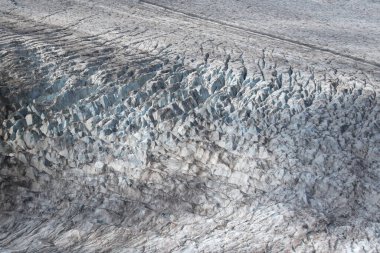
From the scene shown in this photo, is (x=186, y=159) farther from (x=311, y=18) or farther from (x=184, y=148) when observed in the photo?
(x=311, y=18)

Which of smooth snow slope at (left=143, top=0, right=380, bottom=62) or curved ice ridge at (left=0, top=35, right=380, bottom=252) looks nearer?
curved ice ridge at (left=0, top=35, right=380, bottom=252)

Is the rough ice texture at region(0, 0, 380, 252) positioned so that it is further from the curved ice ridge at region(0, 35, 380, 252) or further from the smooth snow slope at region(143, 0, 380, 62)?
the smooth snow slope at region(143, 0, 380, 62)

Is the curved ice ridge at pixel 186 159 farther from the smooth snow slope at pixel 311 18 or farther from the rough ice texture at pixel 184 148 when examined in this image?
the smooth snow slope at pixel 311 18

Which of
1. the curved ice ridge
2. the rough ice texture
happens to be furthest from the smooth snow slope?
the curved ice ridge

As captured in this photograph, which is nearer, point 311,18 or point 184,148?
point 184,148

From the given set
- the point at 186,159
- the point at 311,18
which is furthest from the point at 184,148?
the point at 311,18

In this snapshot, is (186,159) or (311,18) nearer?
(186,159)

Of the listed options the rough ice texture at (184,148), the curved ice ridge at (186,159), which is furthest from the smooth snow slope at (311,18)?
the curved ice ridge at (186,159)

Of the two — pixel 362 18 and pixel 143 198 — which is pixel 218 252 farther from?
pixel 362 18

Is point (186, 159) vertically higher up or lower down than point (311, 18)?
lower down
